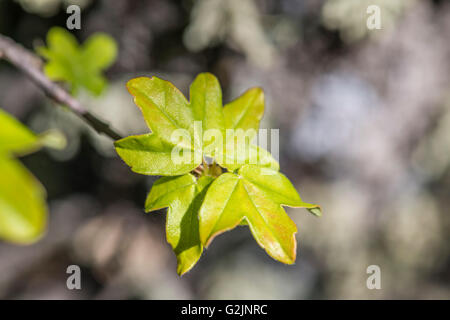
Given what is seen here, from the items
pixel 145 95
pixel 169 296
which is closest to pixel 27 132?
pixel 145 95

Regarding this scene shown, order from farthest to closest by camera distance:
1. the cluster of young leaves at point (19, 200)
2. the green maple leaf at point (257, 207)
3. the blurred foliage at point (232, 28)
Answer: the blurred foliage at point (232, 28), the green maple leaf at point (257, 207), the cluster of young leaves at point (19, 200)

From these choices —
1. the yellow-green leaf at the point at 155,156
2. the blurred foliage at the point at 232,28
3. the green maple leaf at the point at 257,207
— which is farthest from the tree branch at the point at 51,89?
the blurred foliage at the point at 232,28

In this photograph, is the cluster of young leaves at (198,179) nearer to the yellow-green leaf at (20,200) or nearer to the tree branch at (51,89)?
the tree branch at (51,89)

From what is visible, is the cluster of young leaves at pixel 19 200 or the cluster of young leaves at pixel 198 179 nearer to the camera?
the cluster of young leaves at pixel 19 200

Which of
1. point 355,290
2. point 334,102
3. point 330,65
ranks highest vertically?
point 330,65

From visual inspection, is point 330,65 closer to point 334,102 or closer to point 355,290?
point 334,102

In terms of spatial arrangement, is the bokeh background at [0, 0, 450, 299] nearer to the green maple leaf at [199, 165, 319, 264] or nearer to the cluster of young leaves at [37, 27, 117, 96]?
the cluster of young leaves at [37, 27, 117, 96]

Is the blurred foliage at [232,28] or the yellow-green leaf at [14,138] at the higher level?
the blurred foliage at [232,28]

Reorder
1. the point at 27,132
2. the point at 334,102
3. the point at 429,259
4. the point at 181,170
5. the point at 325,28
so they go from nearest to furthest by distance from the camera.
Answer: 1. the point at 27,132
2. the point at 181,170
3. the point at 325,28
4. the point at 334,102
5. the point at 429,259
